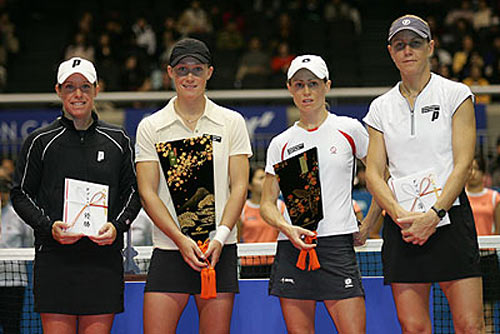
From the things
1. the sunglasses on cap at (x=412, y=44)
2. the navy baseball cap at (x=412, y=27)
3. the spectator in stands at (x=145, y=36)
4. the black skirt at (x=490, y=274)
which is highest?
the spectator in stands at (x=145, y=36)

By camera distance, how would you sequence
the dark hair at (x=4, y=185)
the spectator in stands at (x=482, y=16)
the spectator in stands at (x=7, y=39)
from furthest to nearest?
the spectator in stands at (x=7, y=39)
the spectator in stands at (x=482, y=16)
the dark hair at (x=4, y=185)

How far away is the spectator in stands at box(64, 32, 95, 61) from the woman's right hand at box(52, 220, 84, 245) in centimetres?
1089

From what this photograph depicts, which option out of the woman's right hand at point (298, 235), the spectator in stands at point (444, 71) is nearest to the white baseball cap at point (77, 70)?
the woman's right hand at point (298, 235)

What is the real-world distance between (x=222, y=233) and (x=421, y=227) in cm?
127

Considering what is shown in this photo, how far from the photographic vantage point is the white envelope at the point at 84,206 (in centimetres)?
483

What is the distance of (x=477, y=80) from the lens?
1290 centimetres

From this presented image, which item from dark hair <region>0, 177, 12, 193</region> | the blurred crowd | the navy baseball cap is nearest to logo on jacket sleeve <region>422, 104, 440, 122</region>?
the navy baseball cap

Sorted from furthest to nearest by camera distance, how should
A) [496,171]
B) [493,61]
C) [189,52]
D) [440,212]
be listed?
[493,61], [496,171], [189,52], [440,212]

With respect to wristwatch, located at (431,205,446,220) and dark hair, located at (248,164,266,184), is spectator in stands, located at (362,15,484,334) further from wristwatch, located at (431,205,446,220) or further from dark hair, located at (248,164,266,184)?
dark hair, located at (248,164,266,184)

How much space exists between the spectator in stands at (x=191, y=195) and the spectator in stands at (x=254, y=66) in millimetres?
8680

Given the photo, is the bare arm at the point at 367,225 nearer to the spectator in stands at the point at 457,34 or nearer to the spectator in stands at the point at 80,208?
the spectator in stands at the point at 80,208

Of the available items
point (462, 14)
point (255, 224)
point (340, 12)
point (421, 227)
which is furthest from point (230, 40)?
point (421, 227)

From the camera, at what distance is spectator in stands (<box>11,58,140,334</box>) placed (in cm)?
479

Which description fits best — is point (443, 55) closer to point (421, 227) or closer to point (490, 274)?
point (490, 274)
